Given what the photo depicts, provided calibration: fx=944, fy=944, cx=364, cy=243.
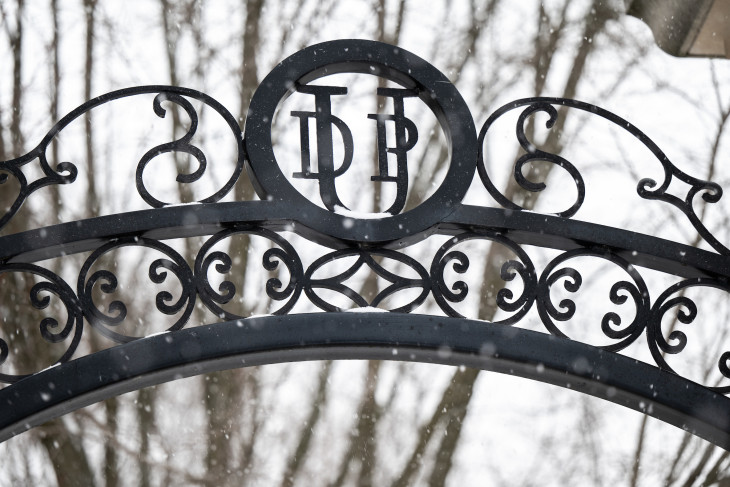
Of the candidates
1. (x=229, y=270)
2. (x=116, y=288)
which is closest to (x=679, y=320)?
(x=229, y=270)

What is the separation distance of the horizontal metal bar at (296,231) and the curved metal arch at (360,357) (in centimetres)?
22

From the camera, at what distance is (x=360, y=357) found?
2.09 m

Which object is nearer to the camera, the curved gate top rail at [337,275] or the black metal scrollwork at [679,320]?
the curved gate top rail at [337,275]

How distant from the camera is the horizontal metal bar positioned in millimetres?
2061

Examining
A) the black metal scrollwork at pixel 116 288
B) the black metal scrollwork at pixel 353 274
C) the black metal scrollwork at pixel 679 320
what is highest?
the black metal scrollwork at pixel 679 320

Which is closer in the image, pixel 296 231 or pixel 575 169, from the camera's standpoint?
pixel 296 231

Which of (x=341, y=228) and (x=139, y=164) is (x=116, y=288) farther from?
(x=341, y=228)

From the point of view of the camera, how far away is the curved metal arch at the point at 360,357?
1.96m

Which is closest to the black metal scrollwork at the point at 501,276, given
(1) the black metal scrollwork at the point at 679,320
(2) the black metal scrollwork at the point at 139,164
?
(1) the black metal scrollwork at the point at 679,320

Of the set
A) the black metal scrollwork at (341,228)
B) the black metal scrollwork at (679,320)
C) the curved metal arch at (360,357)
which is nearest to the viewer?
the curved metal arch at (360,357)

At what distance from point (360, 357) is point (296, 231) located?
32cm

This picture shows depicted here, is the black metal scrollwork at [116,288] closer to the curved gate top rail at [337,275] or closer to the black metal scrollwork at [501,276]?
the curved gate top rail at [337,275]

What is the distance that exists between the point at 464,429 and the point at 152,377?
494cm

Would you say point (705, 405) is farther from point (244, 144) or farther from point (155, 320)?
point (155, 320)
